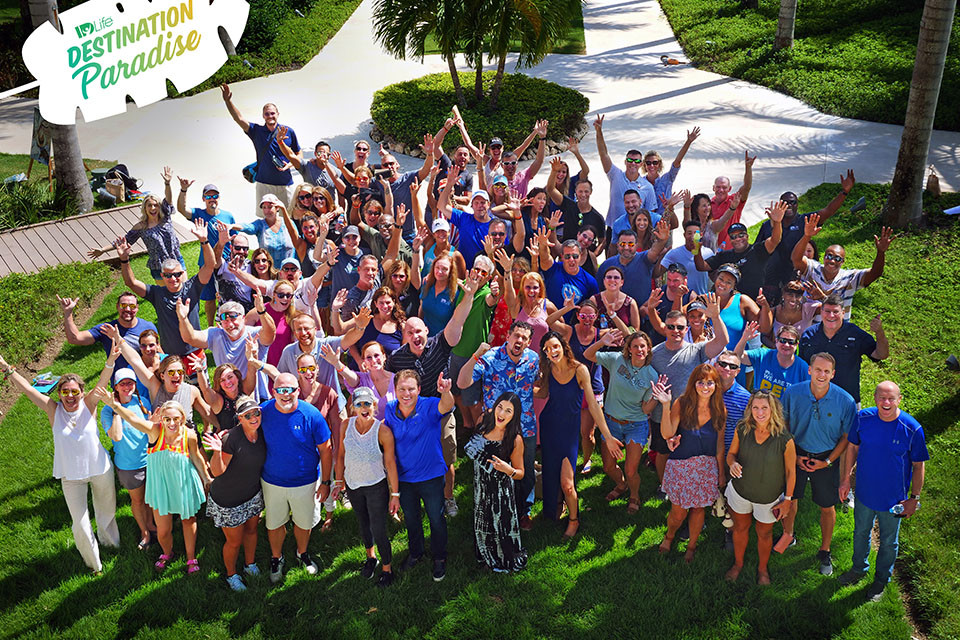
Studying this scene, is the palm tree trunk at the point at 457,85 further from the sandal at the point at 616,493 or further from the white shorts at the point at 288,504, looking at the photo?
the white shorts at the point at 288,504

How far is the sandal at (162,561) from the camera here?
7.45 metres

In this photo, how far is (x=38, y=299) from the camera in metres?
12.0

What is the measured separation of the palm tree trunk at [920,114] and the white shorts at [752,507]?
8.20m

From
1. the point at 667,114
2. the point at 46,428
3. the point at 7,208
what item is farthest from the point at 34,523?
the point at 667,114

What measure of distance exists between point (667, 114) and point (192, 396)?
1442cm

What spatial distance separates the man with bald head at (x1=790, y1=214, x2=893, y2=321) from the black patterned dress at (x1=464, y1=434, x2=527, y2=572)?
406 centimetres

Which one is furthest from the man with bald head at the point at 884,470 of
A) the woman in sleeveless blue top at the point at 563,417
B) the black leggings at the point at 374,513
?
the black leggings at the point at 374,513

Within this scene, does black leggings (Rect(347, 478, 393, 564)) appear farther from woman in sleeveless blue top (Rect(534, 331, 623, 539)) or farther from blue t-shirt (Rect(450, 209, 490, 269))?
blue t-shirt (Rect(450, 209, 490, 269))

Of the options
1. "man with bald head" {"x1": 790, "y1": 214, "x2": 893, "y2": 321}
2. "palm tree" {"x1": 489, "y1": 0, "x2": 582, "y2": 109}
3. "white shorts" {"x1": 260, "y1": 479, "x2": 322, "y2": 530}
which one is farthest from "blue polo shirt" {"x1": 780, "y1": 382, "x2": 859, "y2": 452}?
"palm tree" {"x1": 489, "y1": 0, "x2": 582, "y2": 109}

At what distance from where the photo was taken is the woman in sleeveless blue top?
24.4 ft

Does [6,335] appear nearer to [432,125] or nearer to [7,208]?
[7,208]

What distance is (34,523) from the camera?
26.6 ft

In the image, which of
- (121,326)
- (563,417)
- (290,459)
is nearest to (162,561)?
(290,459)

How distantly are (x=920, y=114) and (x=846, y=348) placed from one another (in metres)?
6.97
